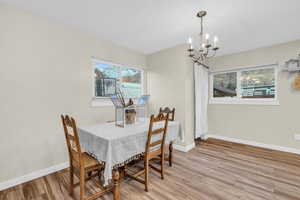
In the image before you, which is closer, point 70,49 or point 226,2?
point 226,2

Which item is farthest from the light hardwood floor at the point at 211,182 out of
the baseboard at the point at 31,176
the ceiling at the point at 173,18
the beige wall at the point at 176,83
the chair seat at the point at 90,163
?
the ceiling at the point at 173,18

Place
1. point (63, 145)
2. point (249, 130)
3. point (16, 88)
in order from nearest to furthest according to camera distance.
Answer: point (16, 88)
point (63, 145)
point (249, 130)

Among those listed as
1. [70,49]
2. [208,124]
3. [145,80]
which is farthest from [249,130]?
[70,49]

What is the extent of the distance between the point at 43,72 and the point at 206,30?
278 cm

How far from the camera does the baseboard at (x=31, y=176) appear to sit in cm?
175

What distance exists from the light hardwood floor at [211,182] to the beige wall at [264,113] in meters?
0.56

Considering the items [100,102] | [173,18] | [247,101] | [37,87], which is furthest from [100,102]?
[247,101]

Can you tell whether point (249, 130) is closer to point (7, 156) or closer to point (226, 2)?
point (226, 2)

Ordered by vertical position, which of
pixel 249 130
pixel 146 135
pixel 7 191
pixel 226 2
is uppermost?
pixel 226 2

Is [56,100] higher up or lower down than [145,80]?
lower down

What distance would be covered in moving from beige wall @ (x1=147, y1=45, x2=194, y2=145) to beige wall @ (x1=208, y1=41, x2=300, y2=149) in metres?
1.20

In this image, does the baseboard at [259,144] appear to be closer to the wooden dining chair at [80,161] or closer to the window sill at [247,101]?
the window sill at [247,101]

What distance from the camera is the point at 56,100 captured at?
2.16 metres

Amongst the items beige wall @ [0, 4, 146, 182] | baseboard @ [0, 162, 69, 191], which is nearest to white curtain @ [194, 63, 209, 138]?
beige wall @ [0, 4, 146, 182]
